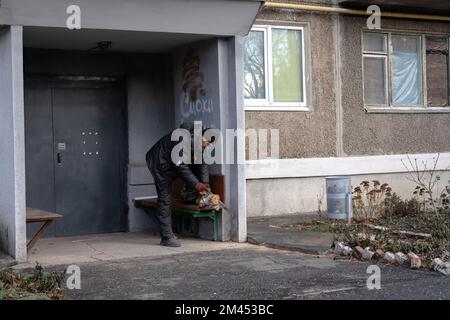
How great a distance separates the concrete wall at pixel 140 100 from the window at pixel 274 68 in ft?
4.65

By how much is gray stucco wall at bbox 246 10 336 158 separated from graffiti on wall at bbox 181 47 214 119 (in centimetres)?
Result: 180

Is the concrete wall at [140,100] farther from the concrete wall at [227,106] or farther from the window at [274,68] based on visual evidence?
the window at [274,68]

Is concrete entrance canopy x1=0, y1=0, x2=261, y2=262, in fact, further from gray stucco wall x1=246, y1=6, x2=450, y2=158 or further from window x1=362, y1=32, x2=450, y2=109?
window x1=362, y1=32, x2=450, y2=109

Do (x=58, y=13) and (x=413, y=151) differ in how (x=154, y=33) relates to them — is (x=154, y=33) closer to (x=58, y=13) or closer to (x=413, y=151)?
(x=58, y=13)

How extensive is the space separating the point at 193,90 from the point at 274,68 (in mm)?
2165

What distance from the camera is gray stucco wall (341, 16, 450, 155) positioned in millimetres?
11781

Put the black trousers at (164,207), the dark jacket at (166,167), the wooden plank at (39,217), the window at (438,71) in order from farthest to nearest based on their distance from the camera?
the window at (438,71) < the black trousers at (164,207) < the dark jacket at (166,167) < the wooden plank at (39,217)

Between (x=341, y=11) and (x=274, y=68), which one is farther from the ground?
(x=341, y=11)

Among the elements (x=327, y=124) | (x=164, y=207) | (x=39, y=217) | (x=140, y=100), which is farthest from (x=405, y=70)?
(x=39, y=217)

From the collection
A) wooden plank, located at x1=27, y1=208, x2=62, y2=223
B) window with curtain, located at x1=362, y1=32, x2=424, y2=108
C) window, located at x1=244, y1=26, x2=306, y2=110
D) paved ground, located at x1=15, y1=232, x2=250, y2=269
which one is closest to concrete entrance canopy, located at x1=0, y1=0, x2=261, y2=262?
wooden plank, located at x1=27, y1=208, x2=62, y2=223

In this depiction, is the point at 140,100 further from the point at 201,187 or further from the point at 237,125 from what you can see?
the point at 201,187

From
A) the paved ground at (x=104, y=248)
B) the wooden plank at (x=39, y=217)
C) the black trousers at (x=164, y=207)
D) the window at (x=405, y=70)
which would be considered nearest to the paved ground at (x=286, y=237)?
the paved ground at (x=104, y=248)

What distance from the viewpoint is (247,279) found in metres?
6.71

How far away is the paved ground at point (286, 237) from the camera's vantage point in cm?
832
